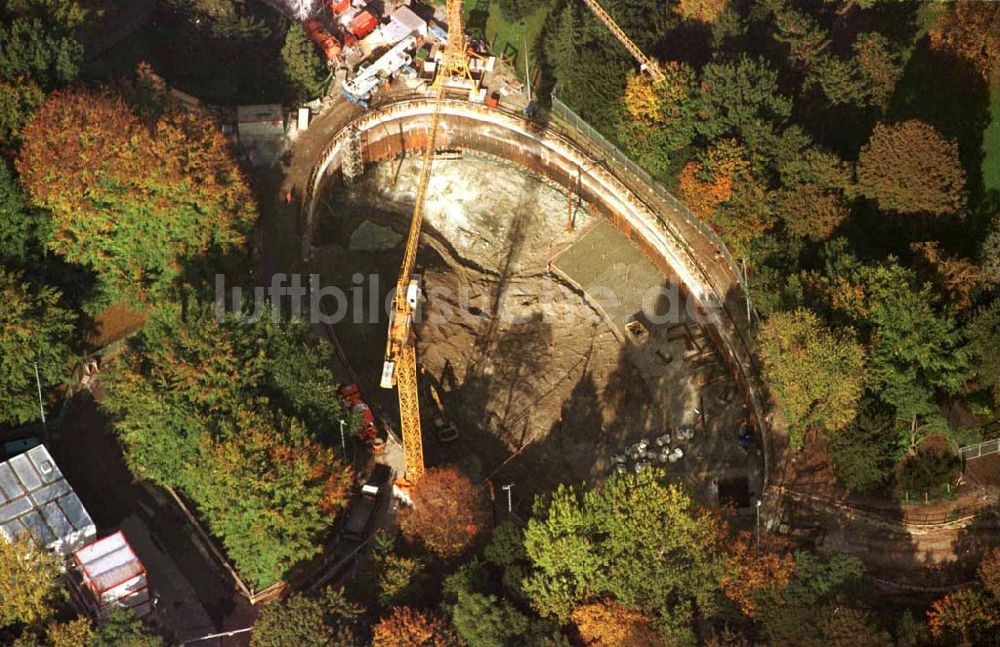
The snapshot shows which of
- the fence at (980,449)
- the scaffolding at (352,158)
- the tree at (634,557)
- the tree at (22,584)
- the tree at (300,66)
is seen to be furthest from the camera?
the scaffolding at (352,158)

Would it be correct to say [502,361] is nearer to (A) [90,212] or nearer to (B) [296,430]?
(B) [296,430]

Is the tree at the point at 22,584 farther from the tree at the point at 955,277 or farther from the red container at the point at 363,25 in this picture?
the tree at the point at 955,277

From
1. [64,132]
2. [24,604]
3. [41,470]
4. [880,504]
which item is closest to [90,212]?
[64,132]

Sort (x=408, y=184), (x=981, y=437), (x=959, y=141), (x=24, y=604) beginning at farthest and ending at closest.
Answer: (x=408, y=184) → (x=959, y=141) → (x=981, y=437) → (x=24, y=604)

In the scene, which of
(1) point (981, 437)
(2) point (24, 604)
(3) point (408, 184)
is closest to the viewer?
(2) point (24, 604)

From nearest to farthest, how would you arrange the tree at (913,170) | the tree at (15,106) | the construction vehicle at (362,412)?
the tree at (913,170), the tree at (15,106), the construction vehicle at (362,412)

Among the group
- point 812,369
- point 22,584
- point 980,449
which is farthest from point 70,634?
point 980,449

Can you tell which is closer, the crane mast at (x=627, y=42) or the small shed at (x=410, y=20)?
the crane mast at (x=627, y=42)

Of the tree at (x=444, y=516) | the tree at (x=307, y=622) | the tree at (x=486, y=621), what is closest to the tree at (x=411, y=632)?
the tree at (x=486, y=621)
